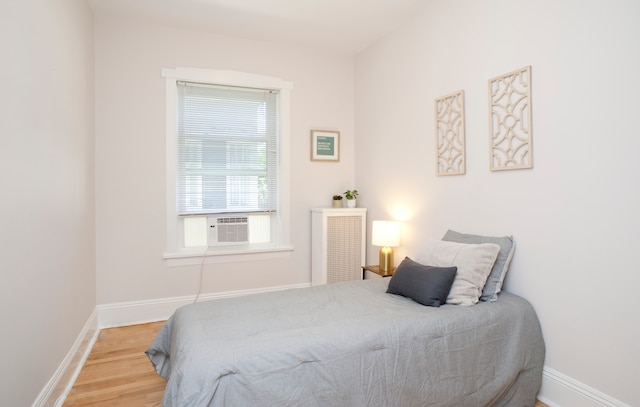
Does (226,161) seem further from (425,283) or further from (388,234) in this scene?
(425,283)

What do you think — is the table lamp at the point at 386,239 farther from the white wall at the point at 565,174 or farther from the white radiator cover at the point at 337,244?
the white radiator cover at the point at 337,244

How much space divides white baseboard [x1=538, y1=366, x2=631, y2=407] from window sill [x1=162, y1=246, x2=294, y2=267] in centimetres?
247

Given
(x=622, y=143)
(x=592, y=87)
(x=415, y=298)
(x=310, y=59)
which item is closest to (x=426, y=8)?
(x=310, y=59)

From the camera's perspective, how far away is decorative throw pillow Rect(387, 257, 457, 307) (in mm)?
2041

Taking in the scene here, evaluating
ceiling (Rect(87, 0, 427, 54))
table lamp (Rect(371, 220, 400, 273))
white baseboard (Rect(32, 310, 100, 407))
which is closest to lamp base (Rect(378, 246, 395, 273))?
table lamp (Rect(371, 220, 400, 273))

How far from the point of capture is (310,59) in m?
3.84

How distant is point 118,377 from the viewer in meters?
2.27

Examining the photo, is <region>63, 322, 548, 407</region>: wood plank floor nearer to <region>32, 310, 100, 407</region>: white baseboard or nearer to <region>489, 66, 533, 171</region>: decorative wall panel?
<region>32, 310, 100, 407</region>: white baseboard

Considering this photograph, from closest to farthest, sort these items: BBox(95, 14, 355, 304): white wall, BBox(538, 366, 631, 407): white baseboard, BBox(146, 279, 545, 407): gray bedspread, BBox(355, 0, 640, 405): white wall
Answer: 1. BBox(146, 279, 545, 407): gray bedspread
2. BBox(355, 0, 640, 405): white wall
3. BBox(538, 366, 631, 407): white baseboard
4. BBox(95, 14, 355, 304): white wall

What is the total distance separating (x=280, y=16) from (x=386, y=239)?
2.24 m

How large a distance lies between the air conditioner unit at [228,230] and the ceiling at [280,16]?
1.87 m

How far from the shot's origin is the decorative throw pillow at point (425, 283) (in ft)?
6.70

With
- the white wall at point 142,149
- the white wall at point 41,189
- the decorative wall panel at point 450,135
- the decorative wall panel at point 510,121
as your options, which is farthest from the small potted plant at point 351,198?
the white wall at point 41,189

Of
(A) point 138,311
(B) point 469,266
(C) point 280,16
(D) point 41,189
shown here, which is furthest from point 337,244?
(D) point 41,189
